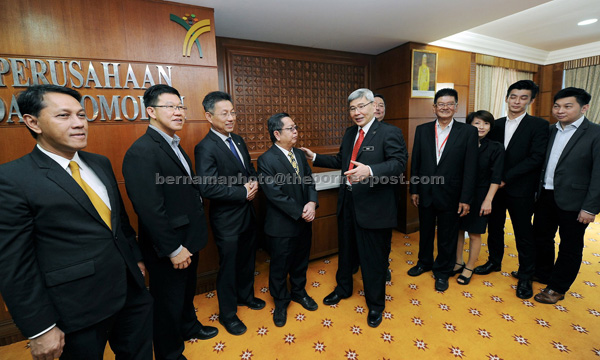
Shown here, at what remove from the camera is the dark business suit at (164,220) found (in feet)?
5.05

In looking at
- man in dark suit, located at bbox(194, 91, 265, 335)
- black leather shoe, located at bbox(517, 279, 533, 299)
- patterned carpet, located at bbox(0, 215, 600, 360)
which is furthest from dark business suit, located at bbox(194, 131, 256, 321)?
black leather shoe, located at bbox(517, 279, 533, 299)

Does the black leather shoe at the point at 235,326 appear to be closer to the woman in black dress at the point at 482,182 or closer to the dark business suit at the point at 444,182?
the dark business suit at the point at 444,182

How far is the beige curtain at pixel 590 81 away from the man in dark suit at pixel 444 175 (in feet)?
18.3

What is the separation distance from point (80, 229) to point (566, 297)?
390 cm

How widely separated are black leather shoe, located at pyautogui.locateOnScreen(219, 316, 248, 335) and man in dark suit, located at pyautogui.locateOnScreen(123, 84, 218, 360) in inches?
16.1

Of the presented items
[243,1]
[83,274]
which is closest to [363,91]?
[243,1]

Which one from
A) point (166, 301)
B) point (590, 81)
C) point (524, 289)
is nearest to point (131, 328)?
point (166, 301)

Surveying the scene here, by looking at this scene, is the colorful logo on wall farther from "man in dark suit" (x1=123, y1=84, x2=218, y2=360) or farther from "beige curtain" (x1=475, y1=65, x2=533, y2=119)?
"beige curtain" (x1=475, y1=65, x2=533, y2=119)

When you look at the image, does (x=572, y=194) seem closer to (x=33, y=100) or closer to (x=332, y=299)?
(x=332, y=299)

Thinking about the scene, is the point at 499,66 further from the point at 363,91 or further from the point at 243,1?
the point at 243,1

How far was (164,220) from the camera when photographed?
5.14 feet

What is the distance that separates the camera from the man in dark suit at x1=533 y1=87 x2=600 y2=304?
215 centimetres

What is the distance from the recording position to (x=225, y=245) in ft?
6.91

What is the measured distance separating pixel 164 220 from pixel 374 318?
1842 millimetres
